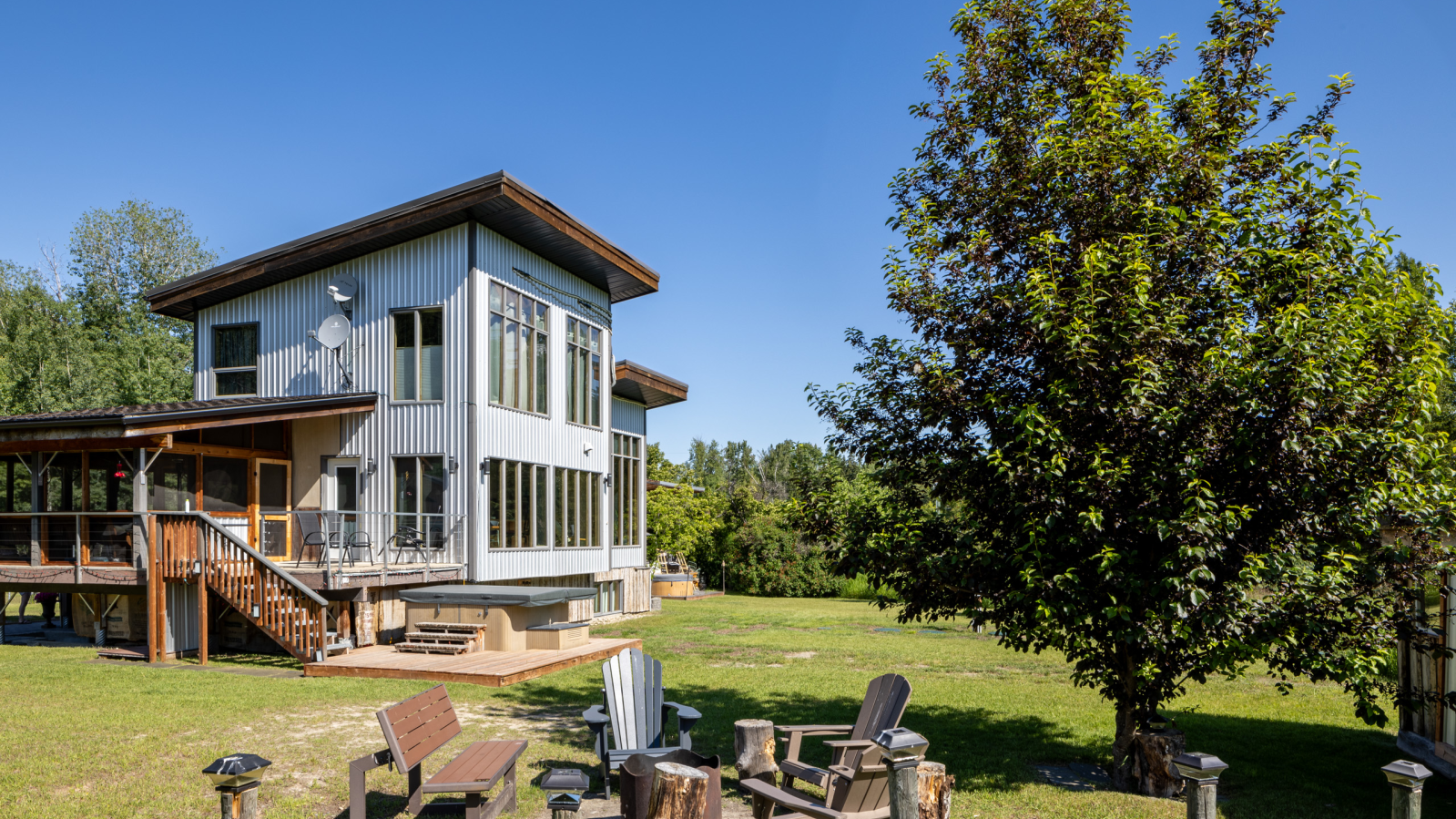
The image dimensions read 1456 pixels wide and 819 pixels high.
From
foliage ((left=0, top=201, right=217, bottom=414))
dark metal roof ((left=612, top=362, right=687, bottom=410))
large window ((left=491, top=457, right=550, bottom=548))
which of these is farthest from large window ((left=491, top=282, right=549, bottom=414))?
foliage ((left=0, top=201, right=217, bottom=414))

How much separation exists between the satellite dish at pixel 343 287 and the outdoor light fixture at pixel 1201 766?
16207 mm

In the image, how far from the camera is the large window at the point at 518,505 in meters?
17.4

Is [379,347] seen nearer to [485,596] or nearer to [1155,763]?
[485,596]

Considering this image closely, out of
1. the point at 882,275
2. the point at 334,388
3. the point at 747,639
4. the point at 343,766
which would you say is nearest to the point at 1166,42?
the point at 882,275

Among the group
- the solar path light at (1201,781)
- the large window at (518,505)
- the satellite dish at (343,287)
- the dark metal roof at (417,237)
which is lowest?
the solar path light at (1201,781)

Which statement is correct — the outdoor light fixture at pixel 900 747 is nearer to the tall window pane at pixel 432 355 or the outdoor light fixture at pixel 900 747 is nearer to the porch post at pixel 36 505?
the tall window pane at pixel 432 355

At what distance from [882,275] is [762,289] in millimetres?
18061

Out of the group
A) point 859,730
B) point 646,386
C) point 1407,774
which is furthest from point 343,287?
point 1407,774

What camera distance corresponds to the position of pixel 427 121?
2081 centimetres

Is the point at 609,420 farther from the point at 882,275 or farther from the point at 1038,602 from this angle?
the point at 1038,602

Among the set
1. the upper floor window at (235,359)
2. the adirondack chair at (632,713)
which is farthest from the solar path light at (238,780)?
the upper floor window at (235,359)

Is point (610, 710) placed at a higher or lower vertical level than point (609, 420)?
lower

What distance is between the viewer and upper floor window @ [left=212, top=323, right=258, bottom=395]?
60.8 ft

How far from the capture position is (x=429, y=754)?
6266 mm
